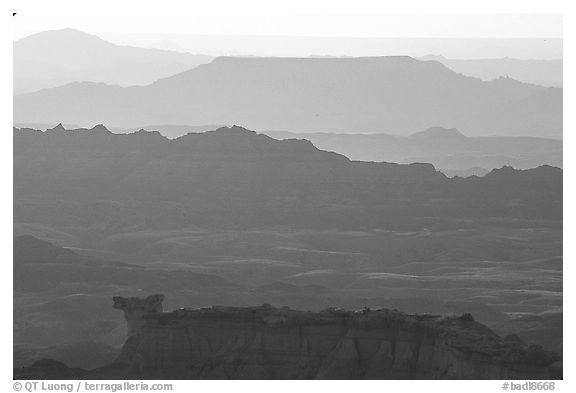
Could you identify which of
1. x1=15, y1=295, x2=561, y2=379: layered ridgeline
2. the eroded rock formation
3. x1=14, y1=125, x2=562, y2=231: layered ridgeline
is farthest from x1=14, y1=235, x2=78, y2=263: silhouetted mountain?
x1=15, y1=295, x2=561, y2=379: layered ridgeline

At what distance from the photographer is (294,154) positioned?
148500mm

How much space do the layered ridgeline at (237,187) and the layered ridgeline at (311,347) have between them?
80050mm

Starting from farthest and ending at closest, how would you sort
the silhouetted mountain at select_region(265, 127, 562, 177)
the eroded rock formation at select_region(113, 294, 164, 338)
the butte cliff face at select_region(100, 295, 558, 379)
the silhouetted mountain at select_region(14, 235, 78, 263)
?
1. the silhouetted mountain at select_region(265, 127, 562, 177)
2. the silhouetted mountain at select_region(14, 235, 78, 263)
3. the eroded rock formation at select_region(113, 294, 164, 338)
4. the butte cliff face at select_region(100, 295, 558, 379)

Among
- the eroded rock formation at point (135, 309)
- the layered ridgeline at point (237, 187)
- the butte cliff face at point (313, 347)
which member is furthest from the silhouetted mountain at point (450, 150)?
the butte cliff face at point (313, 347)

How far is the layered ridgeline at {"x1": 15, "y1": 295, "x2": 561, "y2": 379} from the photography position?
161ft

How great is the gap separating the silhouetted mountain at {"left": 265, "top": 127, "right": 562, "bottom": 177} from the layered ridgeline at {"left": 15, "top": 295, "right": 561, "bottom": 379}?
424ft

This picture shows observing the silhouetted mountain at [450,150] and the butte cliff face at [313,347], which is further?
the silhouetted mountain at [450,150]

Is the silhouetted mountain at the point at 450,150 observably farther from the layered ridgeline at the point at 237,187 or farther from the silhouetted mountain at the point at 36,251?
the silhouetted mountain at the point at 36,251

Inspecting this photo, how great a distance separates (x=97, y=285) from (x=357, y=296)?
1571cm

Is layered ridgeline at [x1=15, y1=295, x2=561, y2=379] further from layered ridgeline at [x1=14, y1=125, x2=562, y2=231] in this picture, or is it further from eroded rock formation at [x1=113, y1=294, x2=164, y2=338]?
layered ridgeline at [x1=14, y1=125, x2=562, y2=231]

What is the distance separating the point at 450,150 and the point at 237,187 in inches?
2157

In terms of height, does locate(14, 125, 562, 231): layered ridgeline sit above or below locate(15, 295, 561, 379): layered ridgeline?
above

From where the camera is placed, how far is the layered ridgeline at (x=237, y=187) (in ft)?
451

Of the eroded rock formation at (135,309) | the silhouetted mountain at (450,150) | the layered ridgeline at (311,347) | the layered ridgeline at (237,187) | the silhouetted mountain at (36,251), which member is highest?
the silhouetted mountain at (450,150)
